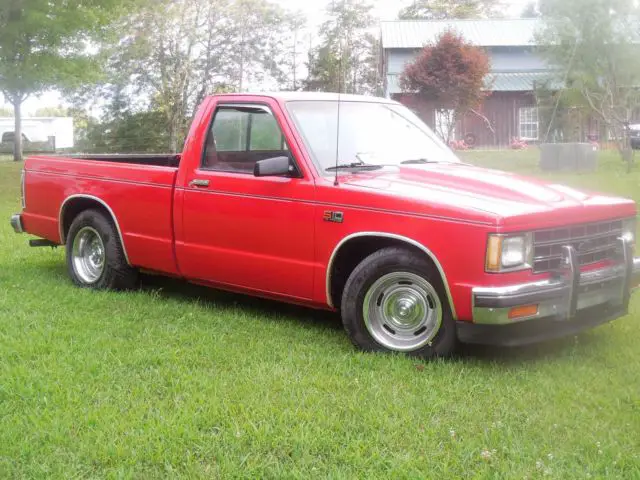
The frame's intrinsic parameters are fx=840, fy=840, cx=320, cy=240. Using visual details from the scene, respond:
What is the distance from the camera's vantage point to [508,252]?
4.78m

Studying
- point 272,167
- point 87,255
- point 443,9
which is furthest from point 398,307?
point 443,9

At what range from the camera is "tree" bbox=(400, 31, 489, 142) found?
24.7 metres

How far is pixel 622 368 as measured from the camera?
196 inches

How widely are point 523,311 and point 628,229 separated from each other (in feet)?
4.45

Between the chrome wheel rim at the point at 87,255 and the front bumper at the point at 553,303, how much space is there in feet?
12.5

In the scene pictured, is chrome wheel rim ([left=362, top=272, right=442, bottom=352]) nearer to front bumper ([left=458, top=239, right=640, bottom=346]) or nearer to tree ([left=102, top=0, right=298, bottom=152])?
front bumper ([left=458, top=239, right=640, bottom=346])

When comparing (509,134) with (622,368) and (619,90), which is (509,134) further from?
(622,368)

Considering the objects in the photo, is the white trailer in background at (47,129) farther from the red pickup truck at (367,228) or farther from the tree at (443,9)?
the red pickup truck at (367,228)

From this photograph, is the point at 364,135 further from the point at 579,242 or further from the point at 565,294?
the point at 565,294

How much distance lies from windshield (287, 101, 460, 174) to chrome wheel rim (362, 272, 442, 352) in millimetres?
969

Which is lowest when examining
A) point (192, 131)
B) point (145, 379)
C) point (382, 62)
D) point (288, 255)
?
point (145, 379)

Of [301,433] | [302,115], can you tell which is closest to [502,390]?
[301,433]

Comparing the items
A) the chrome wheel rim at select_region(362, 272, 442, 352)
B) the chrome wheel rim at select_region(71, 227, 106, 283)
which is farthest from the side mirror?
the chrome wheel rim at select_region(71, 227, 106, 283)

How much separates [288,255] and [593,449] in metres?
2.57
